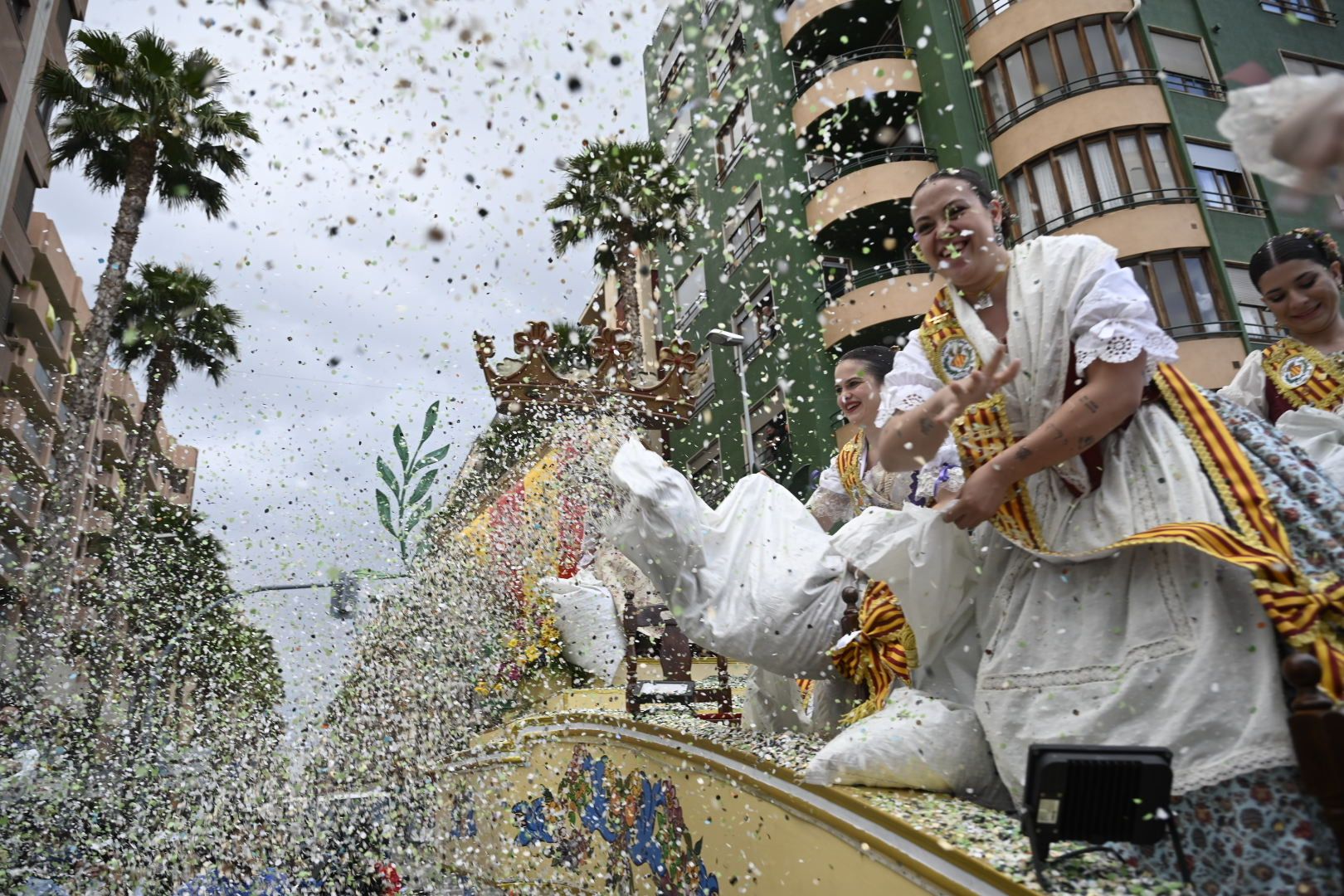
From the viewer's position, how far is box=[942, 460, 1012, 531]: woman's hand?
6.77ft

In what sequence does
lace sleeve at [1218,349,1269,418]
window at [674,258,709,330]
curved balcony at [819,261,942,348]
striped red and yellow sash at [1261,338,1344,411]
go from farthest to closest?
window at [674,258,709,330]
curved balcony at [819,261,942,348]
lace sleeve at [1218,349,1269,418]
striped red and yellow sash at [1261,338,1344,411]

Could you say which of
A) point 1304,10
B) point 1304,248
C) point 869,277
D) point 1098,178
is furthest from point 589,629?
point 1304,10

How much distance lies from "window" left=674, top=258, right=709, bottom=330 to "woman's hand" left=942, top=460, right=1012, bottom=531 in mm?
19252

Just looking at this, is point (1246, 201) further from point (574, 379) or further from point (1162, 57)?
point (574, 379)

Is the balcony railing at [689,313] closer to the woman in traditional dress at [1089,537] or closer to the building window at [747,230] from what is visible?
the building window at [747,230]

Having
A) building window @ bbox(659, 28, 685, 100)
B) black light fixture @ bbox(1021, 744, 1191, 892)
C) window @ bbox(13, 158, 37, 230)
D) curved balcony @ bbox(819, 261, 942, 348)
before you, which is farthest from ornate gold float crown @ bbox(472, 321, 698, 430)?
window @ bbox(13, 158, 37, 230)

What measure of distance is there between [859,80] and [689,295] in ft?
24.0

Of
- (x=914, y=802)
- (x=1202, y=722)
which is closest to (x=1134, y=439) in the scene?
(x=1202, y=722)

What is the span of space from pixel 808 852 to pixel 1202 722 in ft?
4.06

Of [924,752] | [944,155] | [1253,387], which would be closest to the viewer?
[924,752]

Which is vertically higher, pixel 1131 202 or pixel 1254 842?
pixel 1131 202

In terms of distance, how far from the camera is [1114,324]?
2023 mm

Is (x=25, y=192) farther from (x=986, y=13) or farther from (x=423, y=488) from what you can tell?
(x=986, y=13)

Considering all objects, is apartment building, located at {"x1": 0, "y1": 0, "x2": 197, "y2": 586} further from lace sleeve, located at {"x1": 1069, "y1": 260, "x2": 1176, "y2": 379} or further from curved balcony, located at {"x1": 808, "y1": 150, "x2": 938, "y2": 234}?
lace sleeve, located at {"x1": 1069, "y1": 260, "x2": 1176, "y2": 379}
